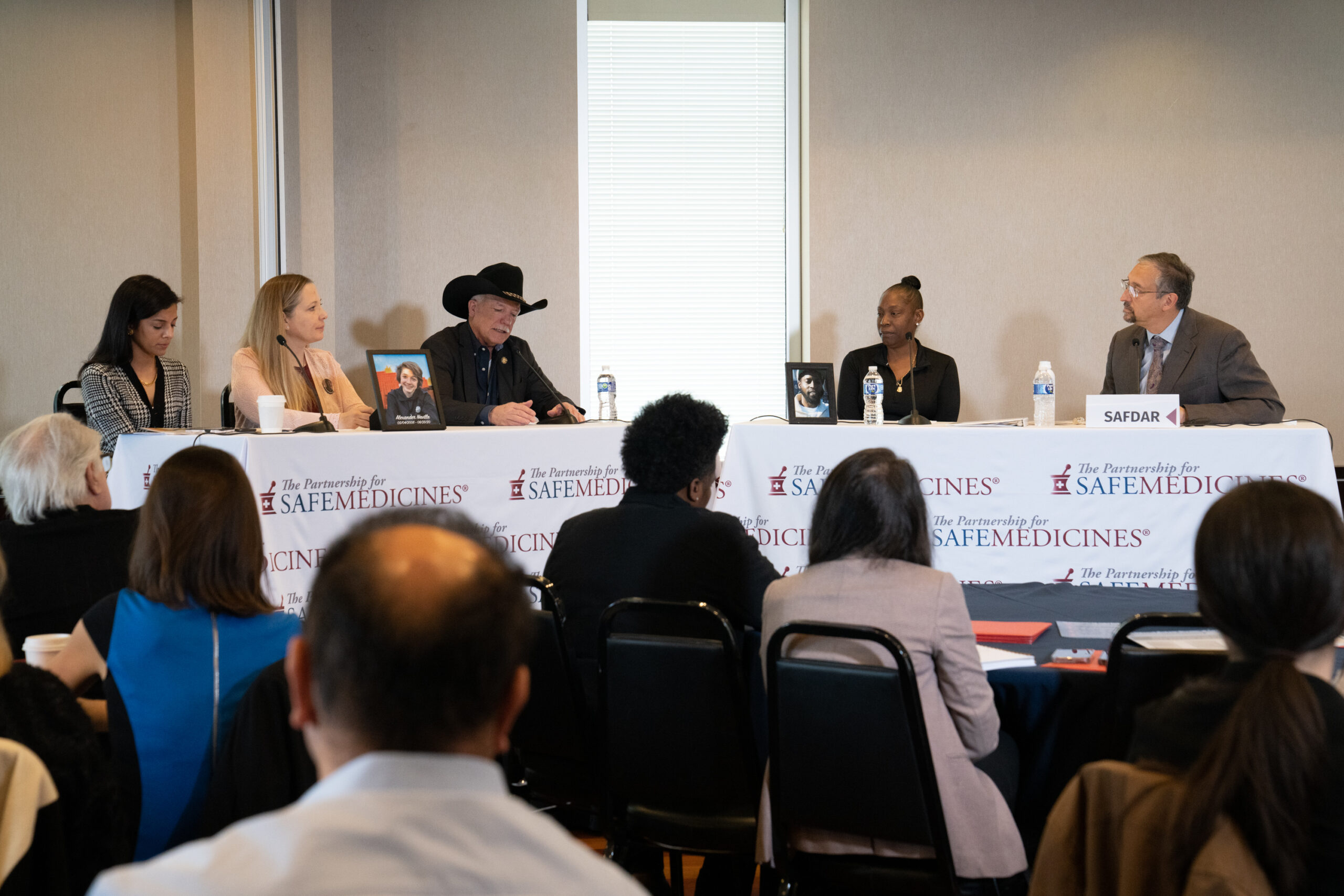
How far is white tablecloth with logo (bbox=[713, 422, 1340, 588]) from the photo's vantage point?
10.5 feet

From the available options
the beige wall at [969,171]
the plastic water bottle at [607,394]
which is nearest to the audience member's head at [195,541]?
the plastic water bottle at [607,394]

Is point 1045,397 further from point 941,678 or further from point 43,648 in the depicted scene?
point 43,648

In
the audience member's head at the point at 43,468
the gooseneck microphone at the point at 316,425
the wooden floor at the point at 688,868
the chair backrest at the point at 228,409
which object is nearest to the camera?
the audience member's head at the point at 43,468

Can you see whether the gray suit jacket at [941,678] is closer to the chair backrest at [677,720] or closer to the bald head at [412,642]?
the chair backrest at [677,720]

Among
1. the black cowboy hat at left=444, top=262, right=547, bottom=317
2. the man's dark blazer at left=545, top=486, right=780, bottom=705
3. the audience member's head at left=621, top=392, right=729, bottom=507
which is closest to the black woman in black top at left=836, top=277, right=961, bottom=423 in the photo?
the black cowboy hat at left=444, top=262, right=547, bottom=317

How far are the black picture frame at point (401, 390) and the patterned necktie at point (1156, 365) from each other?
2467 mm

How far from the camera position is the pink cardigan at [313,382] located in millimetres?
3428

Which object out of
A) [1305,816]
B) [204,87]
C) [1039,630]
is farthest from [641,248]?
[1305,816]

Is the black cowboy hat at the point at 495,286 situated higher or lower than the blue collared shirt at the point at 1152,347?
higher

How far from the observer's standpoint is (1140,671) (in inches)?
64.7

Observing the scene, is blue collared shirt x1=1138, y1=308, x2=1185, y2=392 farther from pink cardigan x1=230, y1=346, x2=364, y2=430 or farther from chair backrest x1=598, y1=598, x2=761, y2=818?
pink cardigan x1=230, y1=346, x2=364, y2=430

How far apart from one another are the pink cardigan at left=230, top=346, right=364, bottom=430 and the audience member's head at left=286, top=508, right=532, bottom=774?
9.01 ft

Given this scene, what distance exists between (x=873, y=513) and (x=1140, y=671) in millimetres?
467

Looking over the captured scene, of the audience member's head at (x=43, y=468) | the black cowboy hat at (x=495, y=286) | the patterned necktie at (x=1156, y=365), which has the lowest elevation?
the audience member's head at (x=43, y=468)
